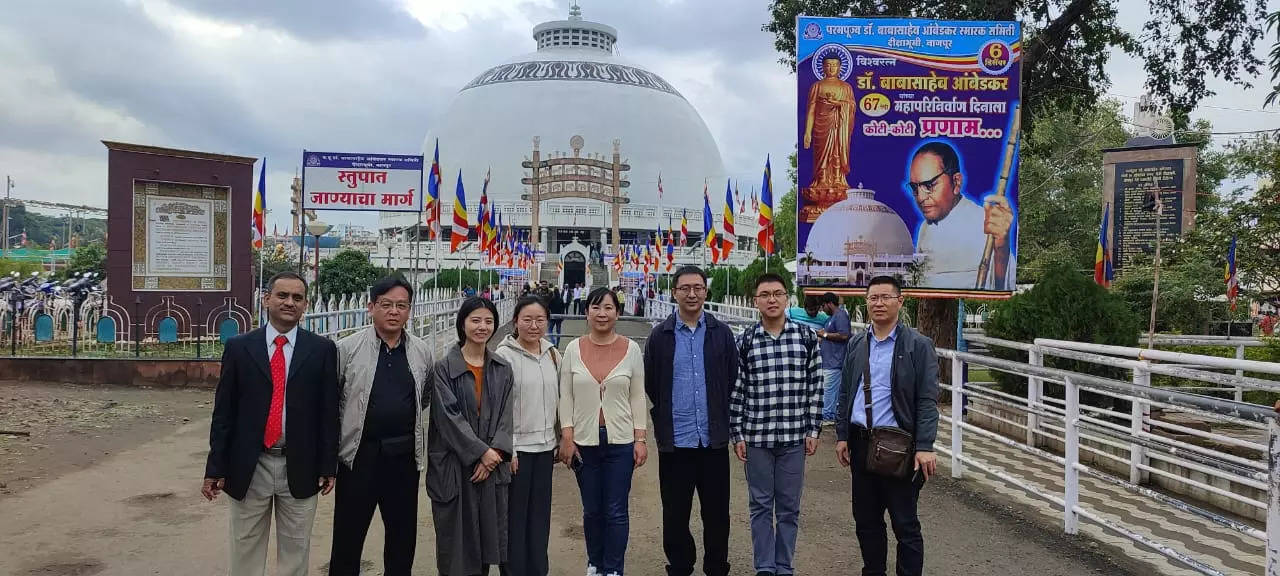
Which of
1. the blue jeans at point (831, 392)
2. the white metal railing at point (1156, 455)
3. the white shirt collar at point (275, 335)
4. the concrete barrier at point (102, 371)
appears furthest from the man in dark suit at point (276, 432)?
the concrete barrier at point (102, 371)

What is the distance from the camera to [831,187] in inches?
339

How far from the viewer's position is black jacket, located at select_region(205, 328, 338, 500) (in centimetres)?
354

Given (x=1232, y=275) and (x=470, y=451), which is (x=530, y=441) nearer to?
(x=470, y=451)

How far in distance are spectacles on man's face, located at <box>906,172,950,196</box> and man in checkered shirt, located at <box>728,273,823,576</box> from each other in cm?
482

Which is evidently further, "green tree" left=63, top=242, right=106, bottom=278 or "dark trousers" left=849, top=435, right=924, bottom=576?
"green tree" left=63, top=242, right=106, bottom=278

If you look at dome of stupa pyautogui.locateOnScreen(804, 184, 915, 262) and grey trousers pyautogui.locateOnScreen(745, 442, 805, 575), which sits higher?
dome of stupa pyautogui.locateOnScreen(804, 184, 915, 262)

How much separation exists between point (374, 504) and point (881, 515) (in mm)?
2408

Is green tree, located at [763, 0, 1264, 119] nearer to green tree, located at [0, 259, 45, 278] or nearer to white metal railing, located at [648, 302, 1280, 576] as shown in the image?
white metal railing, located at [648, 302, 1280, 576]

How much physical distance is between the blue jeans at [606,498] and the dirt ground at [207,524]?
1.35ft

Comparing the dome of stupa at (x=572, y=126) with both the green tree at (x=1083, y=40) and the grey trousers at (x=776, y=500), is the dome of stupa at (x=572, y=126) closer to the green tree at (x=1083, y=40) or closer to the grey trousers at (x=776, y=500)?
the green tree at (x=1083, y=40)

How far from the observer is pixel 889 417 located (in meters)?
4.15

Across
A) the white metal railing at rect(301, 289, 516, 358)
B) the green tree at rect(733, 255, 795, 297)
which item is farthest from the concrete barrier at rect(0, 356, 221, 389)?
the green tree at rect(733, 255, 795, 297)

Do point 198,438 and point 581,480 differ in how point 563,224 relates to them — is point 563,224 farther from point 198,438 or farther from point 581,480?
point 581,480

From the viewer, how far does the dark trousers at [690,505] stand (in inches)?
169
